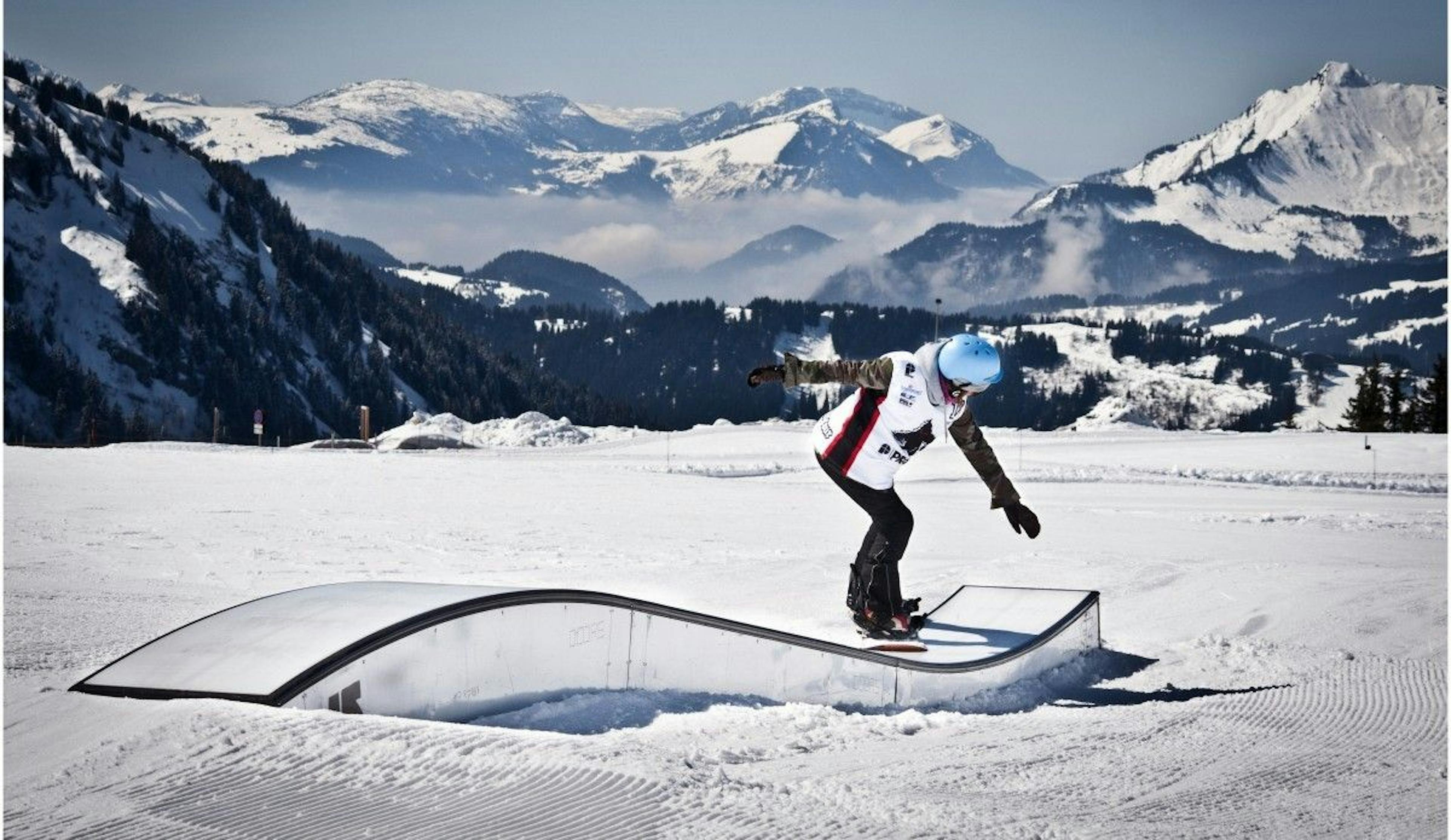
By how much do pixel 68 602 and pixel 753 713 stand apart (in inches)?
174

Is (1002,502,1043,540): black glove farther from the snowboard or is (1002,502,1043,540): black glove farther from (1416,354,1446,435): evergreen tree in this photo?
(1416,354,1446,435): evergreen tree

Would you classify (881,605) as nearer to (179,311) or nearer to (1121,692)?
(1121,692)

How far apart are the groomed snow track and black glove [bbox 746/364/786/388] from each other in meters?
1.65

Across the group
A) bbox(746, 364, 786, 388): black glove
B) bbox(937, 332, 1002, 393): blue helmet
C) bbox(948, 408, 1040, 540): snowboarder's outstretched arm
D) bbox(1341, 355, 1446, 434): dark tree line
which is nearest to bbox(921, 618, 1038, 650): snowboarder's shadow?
bbox(948, 408, 1040, 540): snowboarder's outstretched arm

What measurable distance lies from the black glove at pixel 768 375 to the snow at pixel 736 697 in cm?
201

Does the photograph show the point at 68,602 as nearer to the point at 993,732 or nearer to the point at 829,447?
the point at 829,447

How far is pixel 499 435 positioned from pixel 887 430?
3814cm

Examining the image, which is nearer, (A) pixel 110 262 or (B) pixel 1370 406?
(B) pixel 1370 406

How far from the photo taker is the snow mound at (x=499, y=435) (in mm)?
41594

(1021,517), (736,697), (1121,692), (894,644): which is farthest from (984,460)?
(736,697)

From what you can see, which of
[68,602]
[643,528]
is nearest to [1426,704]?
[68,602]

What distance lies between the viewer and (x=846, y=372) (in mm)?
7168

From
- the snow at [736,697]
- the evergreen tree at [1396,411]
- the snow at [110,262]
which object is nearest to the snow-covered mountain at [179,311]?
the snow at [110,262]

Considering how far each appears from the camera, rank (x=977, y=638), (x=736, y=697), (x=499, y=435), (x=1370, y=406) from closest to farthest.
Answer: (x=736, y=697)
(x=977, y=638)
(x=499, y=435)
(x=1370, y=406)
